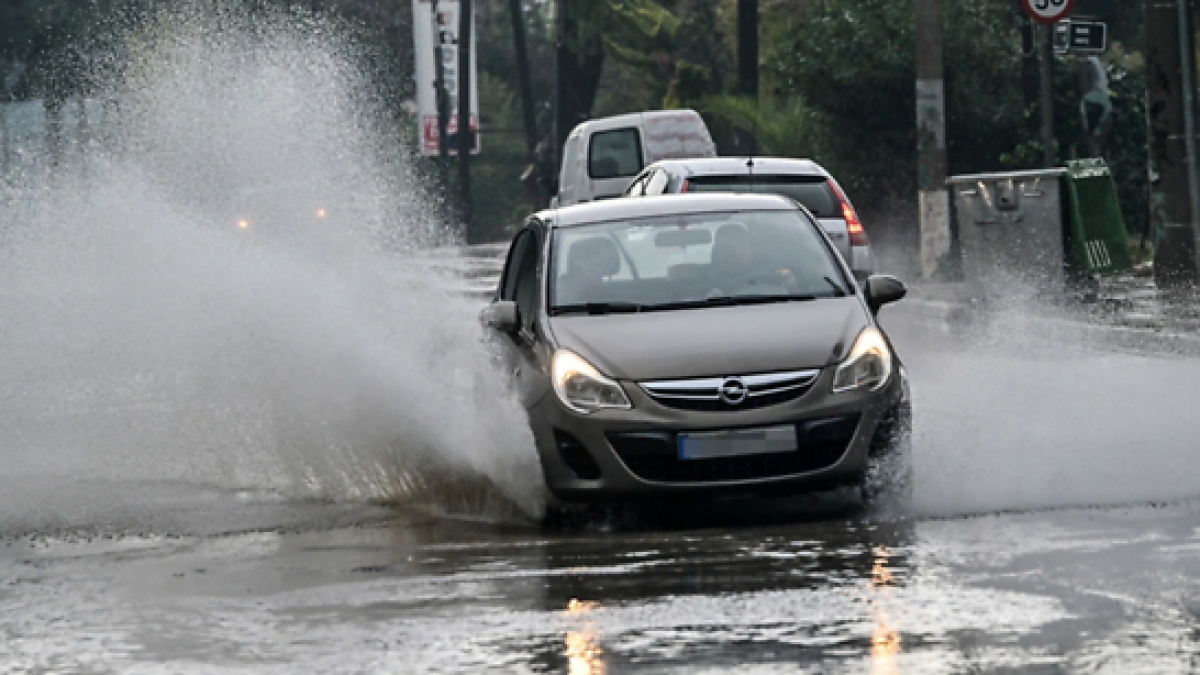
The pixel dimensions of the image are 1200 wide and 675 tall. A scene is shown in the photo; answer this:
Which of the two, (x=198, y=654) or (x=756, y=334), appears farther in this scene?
(x=756, y=334)

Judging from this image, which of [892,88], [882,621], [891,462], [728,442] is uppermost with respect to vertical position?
[892,88]

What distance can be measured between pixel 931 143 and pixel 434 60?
4210cm

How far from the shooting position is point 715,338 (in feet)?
32.7

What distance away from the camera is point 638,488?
9688 mm

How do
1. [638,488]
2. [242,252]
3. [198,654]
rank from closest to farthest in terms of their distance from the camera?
[198,654] < [638,488] < [242,252]

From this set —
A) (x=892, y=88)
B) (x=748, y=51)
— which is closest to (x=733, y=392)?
(x=892, y=88)

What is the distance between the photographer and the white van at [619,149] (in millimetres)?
30781

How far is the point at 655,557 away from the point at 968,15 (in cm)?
2477

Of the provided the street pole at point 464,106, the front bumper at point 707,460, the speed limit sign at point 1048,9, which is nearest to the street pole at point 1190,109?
the speed limit sign at point 1048,9

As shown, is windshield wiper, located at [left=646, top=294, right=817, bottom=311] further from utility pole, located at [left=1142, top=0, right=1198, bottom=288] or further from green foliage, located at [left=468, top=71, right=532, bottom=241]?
green foliage, located at [left=468, top=71, right=532, bottom=241]

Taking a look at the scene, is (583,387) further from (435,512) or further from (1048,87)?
(1048,87)

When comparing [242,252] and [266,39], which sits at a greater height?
[266,39]

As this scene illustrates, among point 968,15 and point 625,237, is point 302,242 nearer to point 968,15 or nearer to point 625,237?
point 625,237

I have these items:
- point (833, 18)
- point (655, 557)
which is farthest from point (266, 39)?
point (655, 557)
